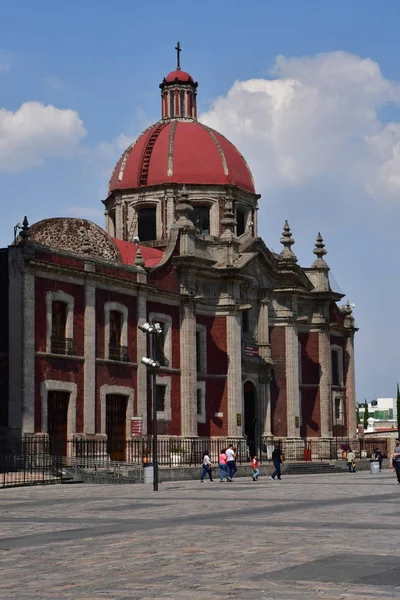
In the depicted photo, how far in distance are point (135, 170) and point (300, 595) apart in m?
50.1

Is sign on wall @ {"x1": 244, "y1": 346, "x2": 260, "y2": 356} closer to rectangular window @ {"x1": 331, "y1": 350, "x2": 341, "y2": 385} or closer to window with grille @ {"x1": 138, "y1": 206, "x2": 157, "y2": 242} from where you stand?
window with grille @ {"x1": 138, "y1": 206, "x2": 157, "y2": 242}

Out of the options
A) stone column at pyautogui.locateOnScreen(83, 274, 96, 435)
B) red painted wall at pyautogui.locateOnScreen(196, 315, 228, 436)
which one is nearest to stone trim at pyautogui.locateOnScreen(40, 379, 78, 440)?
stone column at pyautogui.locateOnScreen(83, 274, 96, 435)

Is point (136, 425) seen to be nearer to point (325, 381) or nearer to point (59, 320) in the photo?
point (59, 320)

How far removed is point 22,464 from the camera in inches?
1492

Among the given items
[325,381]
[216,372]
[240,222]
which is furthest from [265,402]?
[240,222]

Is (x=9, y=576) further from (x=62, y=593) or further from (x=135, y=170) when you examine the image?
(x=135, y=170)

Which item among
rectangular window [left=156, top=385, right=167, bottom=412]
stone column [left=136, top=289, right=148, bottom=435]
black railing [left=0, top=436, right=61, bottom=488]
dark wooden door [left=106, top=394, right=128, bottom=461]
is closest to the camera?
black railing [left=0, top=436, right=61, bottom=488]

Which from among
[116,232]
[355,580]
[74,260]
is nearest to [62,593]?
[355,580]

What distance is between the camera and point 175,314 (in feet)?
165

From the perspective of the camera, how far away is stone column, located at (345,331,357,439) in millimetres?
65125

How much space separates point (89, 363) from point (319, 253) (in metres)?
23.6

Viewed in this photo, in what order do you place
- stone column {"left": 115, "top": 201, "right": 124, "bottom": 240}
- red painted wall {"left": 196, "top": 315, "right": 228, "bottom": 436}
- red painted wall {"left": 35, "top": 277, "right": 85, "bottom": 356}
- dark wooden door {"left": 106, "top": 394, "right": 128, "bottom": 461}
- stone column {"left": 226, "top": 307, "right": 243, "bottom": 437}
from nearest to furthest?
1. red painted wall {"left": 35, "top": 277, "right": 85, "bottom": 356}
2. dark wooden door {"left": 106, "top": 394, "right": 128, "bottom": 461}
3. red painted wall {"left": 196, "top": 315, "right": 228, "bottom": 436}
4. stone column {"left": 226, "top": 307, "right": 243, "bottom": 437}
5. stone column {"left": 115, "top": 201, "right": 124, "bottom": 240}

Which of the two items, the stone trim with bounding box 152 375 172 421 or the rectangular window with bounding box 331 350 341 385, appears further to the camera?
the rectangular window with bounding box 331 350 341 385

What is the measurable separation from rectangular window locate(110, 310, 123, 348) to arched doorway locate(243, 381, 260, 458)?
1123cm
